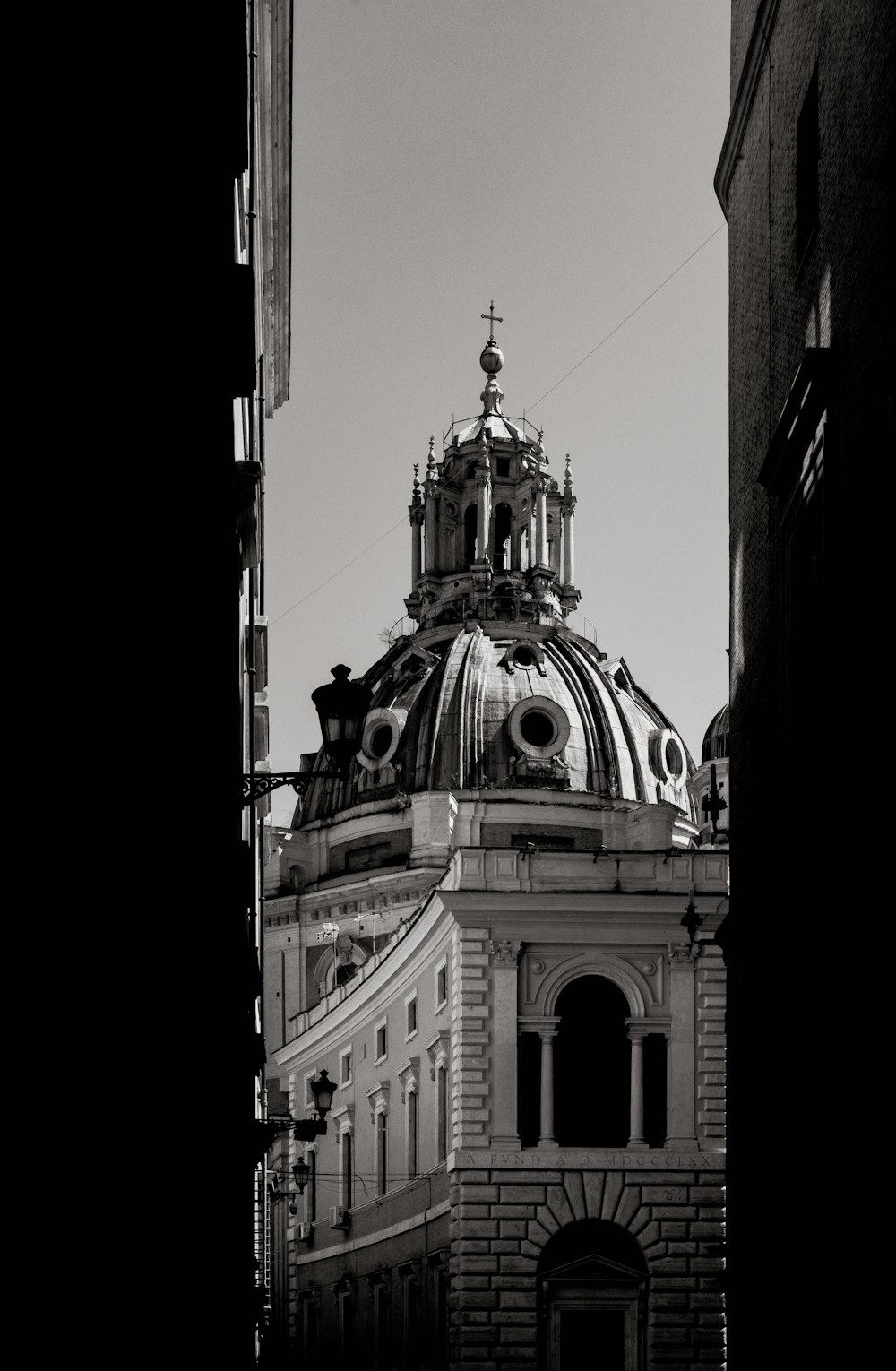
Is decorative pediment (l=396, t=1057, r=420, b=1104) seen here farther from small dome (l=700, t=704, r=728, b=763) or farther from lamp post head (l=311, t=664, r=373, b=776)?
small dome (l=700, t=704, r=728, b=763)

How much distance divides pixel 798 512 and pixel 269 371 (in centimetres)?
1569

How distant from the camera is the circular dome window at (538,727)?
78.2 m

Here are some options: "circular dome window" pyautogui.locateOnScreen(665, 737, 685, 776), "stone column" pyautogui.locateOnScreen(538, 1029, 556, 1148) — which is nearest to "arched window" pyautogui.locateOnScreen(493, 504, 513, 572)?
"circular dome window" pyautogui.locateOnScreen(665, 737, 685, 776)

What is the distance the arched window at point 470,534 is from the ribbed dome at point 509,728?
563cm

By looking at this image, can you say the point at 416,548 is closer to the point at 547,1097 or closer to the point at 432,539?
the point at 432,539

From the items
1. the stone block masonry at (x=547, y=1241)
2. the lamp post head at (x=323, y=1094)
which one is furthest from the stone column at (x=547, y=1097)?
the lamp post head at (x=323, y=1094)

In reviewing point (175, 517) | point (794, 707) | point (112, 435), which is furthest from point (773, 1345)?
point (112, 435)

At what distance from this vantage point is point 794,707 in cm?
1593

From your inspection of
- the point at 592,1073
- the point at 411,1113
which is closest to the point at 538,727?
the point at 411,1113

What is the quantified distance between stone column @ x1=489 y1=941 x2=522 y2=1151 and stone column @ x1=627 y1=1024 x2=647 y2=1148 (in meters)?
1.99

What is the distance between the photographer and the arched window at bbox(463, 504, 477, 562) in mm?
89000

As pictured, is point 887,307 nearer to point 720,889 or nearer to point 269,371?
point 269,371

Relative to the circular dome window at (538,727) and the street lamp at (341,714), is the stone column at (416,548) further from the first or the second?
the street lamp at (341,714)

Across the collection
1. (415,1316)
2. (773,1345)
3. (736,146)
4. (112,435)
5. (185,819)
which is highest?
(736,146)
